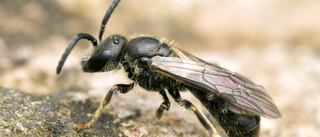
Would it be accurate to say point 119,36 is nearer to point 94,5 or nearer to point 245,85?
point 245,85

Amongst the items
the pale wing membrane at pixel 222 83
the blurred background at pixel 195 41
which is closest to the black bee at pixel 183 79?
the pale wing membrane at pixel 222 83

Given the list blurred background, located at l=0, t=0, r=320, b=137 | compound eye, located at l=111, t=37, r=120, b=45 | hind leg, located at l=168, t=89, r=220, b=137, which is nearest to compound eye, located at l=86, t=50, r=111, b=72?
compound eye, located at l=111, t=37, r=120, b=45

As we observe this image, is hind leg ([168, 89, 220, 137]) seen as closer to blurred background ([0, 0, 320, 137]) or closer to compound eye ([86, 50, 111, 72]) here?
blurred background ([0, 0, 320, 137])

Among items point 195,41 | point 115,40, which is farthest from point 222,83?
point 195,41

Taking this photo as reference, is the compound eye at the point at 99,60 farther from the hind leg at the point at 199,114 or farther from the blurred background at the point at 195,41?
the hind leg at the point at 199,114

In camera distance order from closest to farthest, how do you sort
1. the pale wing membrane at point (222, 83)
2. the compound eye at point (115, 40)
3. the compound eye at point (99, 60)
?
the pale wing membrane at point (222, 83) → the compound eye at point (99, 60) → the compound eye at point (115, 40)

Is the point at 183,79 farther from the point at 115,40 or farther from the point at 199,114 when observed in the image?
the point at 115,40

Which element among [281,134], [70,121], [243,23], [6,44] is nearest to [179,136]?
[70,121]

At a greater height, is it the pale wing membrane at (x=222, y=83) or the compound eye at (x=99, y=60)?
the compound eye at (x=99, y=60)
